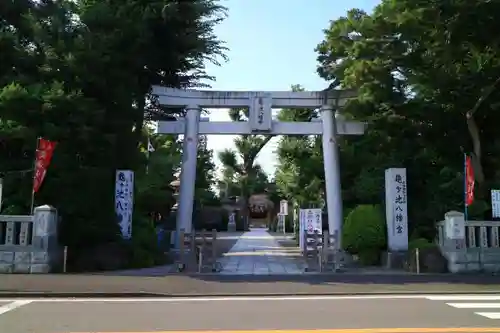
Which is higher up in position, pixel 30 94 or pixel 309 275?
pixel 30 94

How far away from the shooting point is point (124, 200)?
1852cm

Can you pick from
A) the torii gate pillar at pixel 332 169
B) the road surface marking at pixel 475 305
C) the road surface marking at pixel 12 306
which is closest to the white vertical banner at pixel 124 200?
the road surface marking at pixel 12 306

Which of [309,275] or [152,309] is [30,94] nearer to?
[152,309]

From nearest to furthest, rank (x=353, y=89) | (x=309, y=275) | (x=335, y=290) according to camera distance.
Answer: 1. (x=335, y=290)
2. (x=309, y=275)
3. (x=353, y=89)

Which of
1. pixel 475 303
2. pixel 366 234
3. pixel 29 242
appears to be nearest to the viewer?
pixel 475 303

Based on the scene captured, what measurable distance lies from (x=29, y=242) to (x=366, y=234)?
1109 cm

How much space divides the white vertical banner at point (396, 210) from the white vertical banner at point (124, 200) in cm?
893

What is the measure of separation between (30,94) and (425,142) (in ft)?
44.6

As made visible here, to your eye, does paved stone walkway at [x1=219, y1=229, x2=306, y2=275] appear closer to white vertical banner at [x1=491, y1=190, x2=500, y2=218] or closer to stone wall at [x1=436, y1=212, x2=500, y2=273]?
stone wall at [x1=436, y1=212, x2=500, y2=273]

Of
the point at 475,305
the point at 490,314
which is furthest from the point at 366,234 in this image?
the point at 490,314

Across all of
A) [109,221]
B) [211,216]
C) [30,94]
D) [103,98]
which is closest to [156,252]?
[109,221]

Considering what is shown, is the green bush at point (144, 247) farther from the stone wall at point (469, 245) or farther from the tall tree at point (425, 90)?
the stone wall at point (469, 245)

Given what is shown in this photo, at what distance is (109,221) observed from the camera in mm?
17516

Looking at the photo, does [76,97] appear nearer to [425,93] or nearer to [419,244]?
[425,93]
